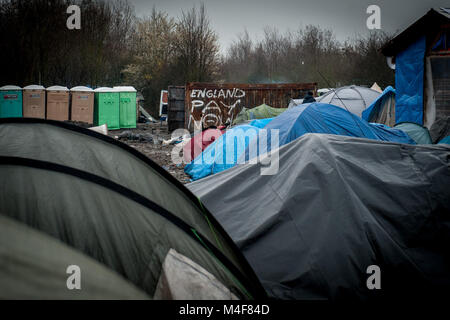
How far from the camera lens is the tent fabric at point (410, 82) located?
10.5m

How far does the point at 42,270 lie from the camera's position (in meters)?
1.60

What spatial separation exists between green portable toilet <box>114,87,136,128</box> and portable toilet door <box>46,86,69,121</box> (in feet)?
7.05

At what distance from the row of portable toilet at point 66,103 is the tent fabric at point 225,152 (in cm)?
1000

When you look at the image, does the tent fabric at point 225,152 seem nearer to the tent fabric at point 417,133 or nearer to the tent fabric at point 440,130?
the tent fabric at point 417,133

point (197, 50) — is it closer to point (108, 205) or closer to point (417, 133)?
point (417, 133)

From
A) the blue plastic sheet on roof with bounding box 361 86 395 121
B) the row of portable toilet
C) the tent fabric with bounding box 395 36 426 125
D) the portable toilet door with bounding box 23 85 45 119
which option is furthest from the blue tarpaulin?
the portable toilet door with bounding box 23 85 45 119

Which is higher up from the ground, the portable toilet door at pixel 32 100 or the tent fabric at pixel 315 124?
the portable toilet door at pixel 32 100

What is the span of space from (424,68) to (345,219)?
8829 millimetres

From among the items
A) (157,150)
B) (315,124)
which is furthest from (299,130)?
(157,150)

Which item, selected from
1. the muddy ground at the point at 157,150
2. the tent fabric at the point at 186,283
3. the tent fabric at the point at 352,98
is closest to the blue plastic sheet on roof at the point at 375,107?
the tent fabric at the point at 352,98

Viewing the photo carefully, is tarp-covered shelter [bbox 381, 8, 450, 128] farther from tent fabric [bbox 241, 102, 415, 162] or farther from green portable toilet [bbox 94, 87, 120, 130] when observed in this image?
green portable toilet [bbox 94, 87, 120, 130]
